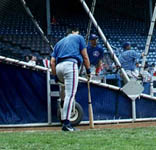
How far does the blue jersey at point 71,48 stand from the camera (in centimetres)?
655

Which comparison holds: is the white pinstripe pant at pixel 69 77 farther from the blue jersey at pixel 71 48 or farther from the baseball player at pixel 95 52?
the baseball player at pixel 95 52

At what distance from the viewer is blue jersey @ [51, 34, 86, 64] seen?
655cm

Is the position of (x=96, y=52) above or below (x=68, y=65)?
above

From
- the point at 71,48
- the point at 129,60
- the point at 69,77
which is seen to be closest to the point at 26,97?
the point at 69,77

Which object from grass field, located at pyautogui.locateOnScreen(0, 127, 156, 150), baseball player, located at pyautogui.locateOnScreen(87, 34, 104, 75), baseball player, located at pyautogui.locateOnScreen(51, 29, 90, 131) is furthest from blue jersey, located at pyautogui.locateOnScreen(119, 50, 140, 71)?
grass field, located at pyautogui.locateOnScreen(0, 127, 156, 150)

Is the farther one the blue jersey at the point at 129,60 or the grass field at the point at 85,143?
the blue jersey at the point at 129,60

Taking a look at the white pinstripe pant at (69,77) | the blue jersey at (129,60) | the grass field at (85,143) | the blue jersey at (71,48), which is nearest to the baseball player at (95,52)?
the blue jersey at (129,60)

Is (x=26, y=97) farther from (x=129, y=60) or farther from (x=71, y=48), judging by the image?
(x=129, y=60)

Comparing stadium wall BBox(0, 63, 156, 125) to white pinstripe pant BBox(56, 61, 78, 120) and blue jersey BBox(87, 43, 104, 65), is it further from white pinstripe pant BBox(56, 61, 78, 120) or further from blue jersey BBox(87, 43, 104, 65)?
white pinstripe pant BBox(56, 61, 78, 120)

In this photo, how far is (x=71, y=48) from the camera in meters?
6.55

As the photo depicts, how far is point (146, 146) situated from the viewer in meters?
4.48

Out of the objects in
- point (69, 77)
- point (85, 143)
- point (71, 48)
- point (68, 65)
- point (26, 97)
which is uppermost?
point (71, 48)

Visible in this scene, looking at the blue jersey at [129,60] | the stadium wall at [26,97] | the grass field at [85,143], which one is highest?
the blue jersey at [129,60]

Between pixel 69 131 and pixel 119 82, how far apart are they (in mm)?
2544
